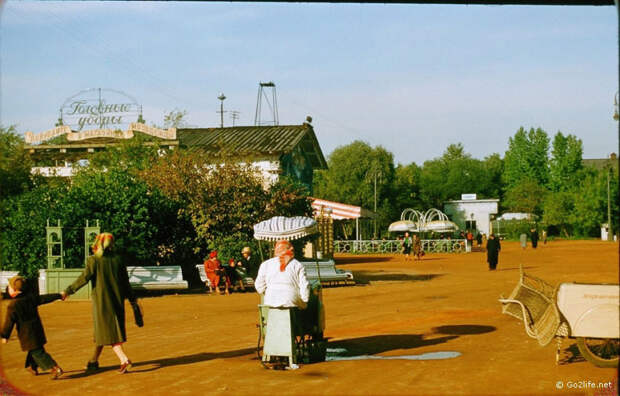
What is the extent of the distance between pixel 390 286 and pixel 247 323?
1013 centimetres

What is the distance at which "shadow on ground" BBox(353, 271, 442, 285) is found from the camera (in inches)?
1041

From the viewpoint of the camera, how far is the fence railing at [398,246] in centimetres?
5297

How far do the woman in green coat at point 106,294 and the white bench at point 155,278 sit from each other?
13410 mm

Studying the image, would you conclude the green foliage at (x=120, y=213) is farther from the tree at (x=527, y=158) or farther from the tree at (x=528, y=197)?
the tree at (x=527, y=158)

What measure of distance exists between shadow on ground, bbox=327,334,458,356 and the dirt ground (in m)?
0.02

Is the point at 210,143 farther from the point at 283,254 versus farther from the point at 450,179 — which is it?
the point at 450,179

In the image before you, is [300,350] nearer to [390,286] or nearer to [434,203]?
[390,286]

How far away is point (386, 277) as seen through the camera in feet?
92.6

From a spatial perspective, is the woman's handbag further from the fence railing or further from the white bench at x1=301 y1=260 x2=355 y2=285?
the fence railing

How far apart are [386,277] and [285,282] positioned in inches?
764

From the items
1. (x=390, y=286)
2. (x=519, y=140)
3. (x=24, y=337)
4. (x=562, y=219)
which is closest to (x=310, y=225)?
(x=390, y=286)

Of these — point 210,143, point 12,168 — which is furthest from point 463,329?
point 210,143

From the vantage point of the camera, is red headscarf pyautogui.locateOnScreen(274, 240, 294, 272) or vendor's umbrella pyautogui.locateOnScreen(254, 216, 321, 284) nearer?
red headscarf pyautogui.locateOnScreen(274, 240, 294, 272)

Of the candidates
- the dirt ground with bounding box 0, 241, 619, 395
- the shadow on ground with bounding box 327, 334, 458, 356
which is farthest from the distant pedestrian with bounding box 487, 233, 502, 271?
the shadow on ground with bounding box 327, 334, 458, 356
